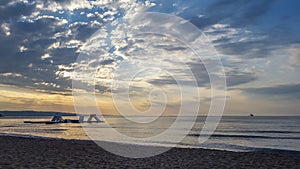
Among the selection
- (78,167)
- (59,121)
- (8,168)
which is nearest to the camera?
(8,168)

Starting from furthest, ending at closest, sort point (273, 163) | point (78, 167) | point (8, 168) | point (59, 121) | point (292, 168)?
point (59, 121), point (273, 163), point (292, 168), point (78, 167), point (8, 168)

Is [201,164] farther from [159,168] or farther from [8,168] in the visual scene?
[8,168]

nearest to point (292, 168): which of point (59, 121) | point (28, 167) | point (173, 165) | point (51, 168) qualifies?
point (173, 165)

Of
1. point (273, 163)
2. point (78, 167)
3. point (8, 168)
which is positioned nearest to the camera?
point (8, 168)

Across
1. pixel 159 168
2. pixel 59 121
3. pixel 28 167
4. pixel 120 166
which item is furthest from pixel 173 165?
pixel 59 121

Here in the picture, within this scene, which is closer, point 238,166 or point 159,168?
point 159,168

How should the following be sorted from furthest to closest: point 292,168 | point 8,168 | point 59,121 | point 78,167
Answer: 1. point 59,121
2. point 292,168
3. point 78,167
4. point 8,168

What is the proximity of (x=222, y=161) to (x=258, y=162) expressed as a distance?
1753 mm

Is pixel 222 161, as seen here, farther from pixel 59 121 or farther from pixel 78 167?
pixel 59 121

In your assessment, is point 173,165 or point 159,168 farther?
point 173,165

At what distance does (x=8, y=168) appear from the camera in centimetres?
1146

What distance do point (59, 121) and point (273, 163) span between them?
264ft

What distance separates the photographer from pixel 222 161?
15430mm

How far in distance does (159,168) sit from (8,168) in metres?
5.77
